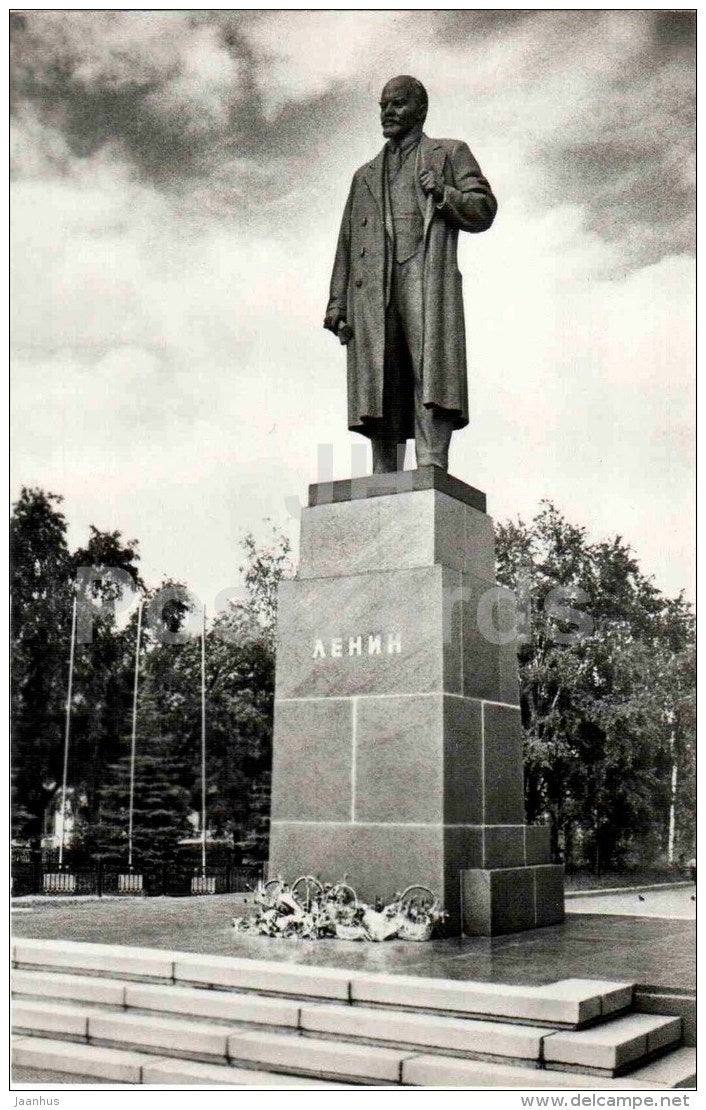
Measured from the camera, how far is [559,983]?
651cm

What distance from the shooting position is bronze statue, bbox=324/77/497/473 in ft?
33.9

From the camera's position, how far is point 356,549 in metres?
10.0

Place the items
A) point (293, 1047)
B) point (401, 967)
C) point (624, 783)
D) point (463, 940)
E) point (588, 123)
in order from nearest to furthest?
point (293, 1047) < point (401, 967) < point (463, 940) < point (588, 123) < point (624, 783)

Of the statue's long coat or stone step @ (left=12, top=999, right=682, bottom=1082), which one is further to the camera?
the statue's long coat

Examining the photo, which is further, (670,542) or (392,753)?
(670,542)

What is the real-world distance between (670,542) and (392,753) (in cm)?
2307

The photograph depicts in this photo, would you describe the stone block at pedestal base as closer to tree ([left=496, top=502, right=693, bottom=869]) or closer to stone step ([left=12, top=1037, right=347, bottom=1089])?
stone step ([left=12, top=1037, right=347, bottom=1089])

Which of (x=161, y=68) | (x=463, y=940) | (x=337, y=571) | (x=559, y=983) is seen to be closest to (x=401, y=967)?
(x=559, y=983)

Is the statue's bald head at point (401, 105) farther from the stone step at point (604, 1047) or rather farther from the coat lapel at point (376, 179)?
the stone step at point (604, 1047)

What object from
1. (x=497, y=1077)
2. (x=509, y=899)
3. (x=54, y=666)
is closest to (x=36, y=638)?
(x=54, y=666)

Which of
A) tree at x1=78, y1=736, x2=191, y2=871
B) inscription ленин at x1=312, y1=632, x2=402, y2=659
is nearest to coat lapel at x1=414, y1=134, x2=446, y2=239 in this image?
inscription ленин at x1=312, y1=632, x2=402, y2=659

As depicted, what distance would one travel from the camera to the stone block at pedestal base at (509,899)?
8.99 meters

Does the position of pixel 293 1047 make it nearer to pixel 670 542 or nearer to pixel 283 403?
pixel 283 403

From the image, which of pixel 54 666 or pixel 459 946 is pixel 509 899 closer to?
pixel 459 946
